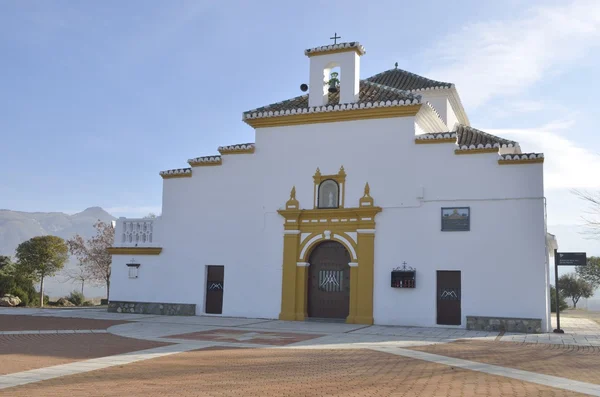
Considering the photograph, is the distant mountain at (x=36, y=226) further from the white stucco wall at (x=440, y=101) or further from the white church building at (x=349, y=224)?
the white stucco wall at (x=440, y=101)

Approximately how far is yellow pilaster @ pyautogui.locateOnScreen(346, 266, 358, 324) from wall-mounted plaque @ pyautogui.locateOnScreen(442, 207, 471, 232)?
9.53ft

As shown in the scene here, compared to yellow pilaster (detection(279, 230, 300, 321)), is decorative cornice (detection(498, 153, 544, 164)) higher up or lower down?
higher up

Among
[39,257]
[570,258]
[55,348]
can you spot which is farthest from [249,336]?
[39,257]

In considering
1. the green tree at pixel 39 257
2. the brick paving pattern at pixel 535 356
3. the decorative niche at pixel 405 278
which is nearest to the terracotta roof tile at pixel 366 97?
the decorative niche at pixel 405 278

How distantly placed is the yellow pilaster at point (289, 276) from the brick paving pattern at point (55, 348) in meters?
6.39

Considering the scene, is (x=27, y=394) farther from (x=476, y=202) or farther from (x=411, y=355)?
(x=476, y=202)

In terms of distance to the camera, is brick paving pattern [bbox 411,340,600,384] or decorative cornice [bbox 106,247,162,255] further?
decorative cornice [bbox 106,247,162,255]

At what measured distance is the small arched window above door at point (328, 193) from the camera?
18.9 m

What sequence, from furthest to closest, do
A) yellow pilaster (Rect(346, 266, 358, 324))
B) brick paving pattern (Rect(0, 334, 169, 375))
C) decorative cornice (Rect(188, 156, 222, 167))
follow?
decorative cornice (Rect(188, 156, 222, 167))
yellow pilaster (Rect(346, 266, 358, 324))
brick paving pattern (Rect(0, 334, 169, 375))

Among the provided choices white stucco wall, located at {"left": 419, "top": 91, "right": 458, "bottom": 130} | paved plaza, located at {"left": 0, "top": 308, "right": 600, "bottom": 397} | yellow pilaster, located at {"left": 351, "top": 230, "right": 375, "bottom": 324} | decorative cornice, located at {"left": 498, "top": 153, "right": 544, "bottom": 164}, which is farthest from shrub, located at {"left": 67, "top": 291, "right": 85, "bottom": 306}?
decorative cornice, located at {"left": 498, "top": 153, "right": 544, "bottom": 164}

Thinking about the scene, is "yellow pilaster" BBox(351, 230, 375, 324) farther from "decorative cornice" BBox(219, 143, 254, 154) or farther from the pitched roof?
"decorative cornice" BBox(219, 143, 254, 154)

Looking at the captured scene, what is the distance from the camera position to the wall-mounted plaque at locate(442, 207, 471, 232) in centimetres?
1717

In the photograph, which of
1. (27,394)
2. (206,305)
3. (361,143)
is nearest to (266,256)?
(206,305)

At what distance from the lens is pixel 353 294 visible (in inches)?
711
